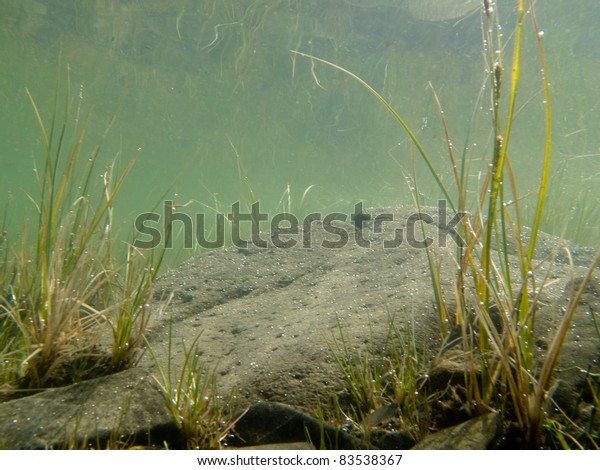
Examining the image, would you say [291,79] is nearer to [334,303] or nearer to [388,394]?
[334,303]

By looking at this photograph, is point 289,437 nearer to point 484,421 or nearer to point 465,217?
point 484,421

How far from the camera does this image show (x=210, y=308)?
3559mm

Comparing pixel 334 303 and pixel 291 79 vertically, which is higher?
pixel 291 79

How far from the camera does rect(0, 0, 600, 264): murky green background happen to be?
14.8 m

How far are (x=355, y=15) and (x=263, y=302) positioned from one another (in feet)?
48.2

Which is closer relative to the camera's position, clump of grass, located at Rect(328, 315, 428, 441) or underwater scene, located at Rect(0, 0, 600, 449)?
underwater scene, located at Rect(0, 0, 600, 449)

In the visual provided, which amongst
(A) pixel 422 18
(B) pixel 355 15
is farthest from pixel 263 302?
(A) pixel 422 18

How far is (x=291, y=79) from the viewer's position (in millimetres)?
22500

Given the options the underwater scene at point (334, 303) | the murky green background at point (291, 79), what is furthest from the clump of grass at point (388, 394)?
the murky green background at point (291, 79)

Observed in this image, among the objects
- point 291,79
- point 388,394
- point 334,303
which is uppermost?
point 291,79

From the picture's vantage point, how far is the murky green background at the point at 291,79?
583 inches

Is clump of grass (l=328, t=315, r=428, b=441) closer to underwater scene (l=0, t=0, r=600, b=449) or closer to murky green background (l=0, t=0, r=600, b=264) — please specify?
underwater scene (l=0, t=0, r=600, b=449)

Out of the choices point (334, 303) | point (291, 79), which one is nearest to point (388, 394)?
point (334, 303)

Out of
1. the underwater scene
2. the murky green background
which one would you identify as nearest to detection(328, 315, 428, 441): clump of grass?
the underwater scene
